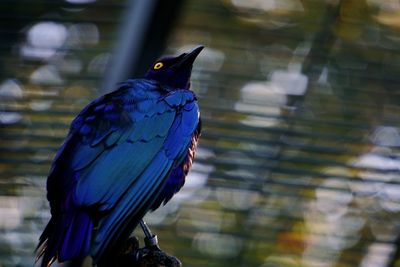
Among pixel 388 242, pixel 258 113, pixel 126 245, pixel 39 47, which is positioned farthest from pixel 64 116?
pixel 388 242

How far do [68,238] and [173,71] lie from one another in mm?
1930

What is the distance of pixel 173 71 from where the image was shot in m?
6.64

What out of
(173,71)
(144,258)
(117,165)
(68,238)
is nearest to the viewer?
(68,238)

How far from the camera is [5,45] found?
6.57m

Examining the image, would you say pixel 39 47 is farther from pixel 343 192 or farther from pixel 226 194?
pixel 343 192

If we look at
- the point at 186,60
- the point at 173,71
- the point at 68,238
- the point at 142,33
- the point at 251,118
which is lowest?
the point at 251,118

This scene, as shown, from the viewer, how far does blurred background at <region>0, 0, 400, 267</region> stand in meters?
6.51

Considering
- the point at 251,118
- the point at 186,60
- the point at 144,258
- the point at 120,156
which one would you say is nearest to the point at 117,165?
the point at 120,156

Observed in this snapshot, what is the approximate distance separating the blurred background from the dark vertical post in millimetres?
27

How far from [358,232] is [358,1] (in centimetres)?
183

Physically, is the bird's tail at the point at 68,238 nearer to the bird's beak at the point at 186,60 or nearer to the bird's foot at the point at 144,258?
the bird's foot at the point at 144,258

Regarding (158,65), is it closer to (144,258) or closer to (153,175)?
(153,175)

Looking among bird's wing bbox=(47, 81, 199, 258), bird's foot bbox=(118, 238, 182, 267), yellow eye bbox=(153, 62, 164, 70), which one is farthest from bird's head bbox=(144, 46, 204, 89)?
bird's foot bbox=(118, 238, 182, 267)

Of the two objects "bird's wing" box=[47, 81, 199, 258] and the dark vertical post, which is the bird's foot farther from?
the dark vertical post
